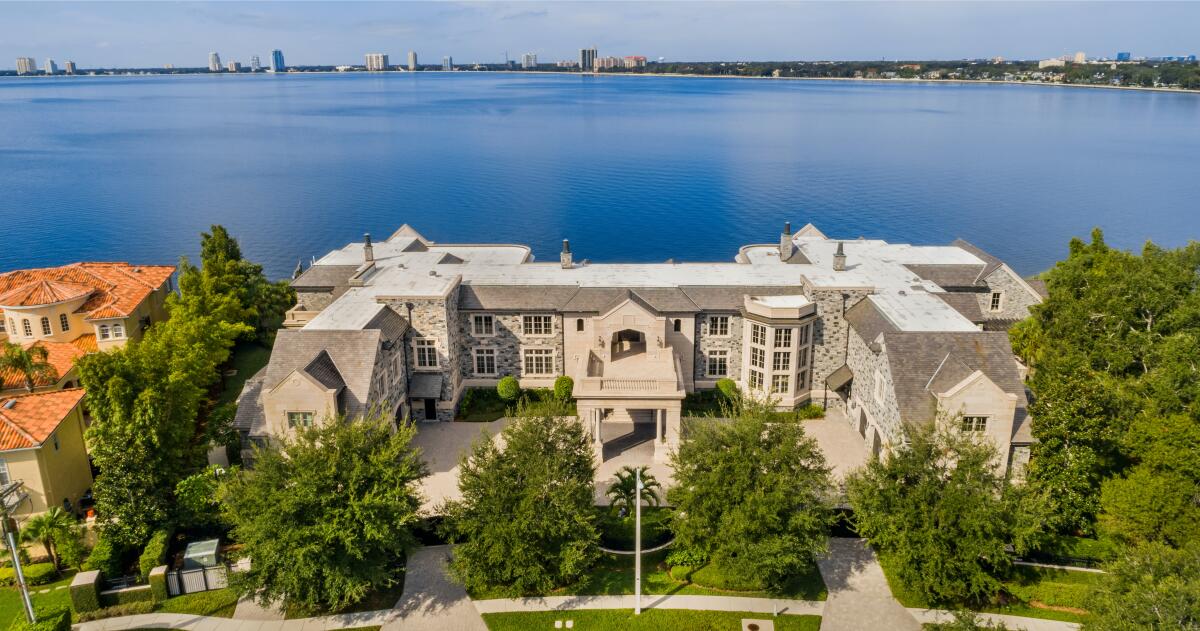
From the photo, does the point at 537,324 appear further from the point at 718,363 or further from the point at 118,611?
the point at 118,611

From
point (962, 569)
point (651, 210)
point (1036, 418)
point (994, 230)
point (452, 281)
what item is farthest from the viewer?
point (651, 210)

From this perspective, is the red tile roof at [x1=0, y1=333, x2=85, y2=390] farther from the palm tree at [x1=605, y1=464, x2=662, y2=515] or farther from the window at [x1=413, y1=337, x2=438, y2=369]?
the palm tree at [x1=605, y1=464, x2=662, y2=515]

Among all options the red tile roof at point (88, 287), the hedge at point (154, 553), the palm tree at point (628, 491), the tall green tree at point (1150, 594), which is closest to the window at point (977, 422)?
the tall green tree at point (1150, 594)

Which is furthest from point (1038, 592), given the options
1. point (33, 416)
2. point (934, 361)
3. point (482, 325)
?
point (33, 416)

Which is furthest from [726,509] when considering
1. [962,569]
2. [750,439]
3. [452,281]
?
[452,281]

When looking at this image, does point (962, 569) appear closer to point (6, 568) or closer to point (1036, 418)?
point (1036, 418)

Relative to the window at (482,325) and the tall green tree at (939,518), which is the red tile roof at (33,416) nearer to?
the window at (482,325)
